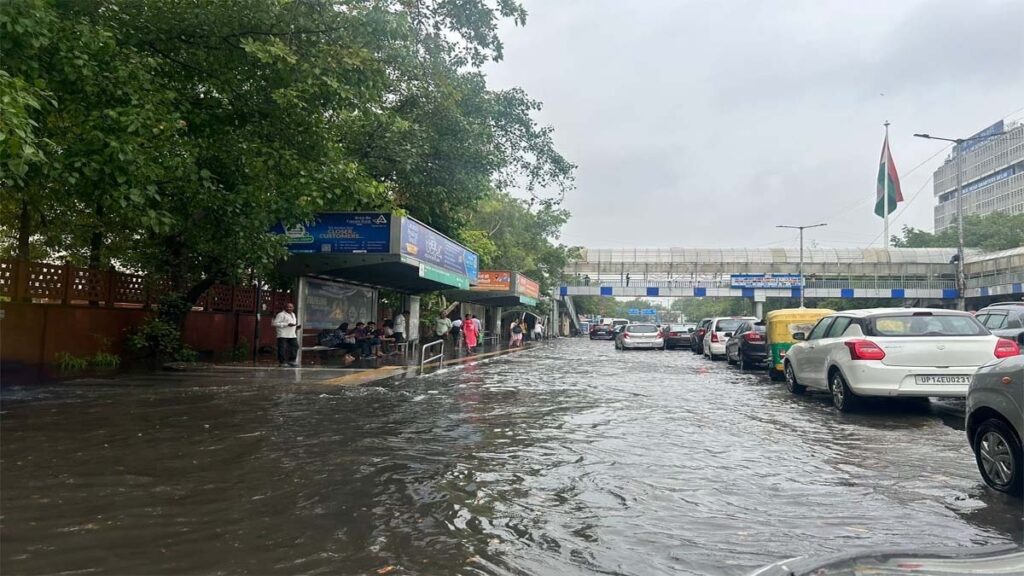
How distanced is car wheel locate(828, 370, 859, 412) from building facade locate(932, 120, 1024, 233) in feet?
289

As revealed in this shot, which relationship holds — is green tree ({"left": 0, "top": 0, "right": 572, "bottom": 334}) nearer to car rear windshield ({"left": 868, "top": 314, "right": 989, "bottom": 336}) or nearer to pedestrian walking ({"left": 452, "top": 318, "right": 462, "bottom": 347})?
car rear windshield ({"left": 868, "top": 314, "right": 989, "bottom": 336})

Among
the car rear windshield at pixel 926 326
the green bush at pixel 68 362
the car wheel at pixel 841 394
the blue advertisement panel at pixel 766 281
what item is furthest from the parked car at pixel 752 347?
the blue advertisement panel at pixel 766 281

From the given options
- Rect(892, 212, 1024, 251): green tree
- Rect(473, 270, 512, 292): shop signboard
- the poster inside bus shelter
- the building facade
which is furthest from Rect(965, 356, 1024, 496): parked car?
the building facade

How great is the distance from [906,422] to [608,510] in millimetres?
6032

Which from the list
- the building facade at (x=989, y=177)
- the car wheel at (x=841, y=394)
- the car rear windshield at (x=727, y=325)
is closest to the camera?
the car wheel at (x=841, y=394)

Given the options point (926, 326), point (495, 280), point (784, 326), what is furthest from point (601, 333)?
point (926, 326)

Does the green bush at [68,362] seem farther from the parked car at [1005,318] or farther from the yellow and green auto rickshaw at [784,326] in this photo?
the parked car at [1005,318]

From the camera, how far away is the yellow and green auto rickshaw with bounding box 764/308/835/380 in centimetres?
1445

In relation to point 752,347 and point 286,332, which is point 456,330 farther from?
point 286,332

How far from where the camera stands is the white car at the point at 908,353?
8742mm

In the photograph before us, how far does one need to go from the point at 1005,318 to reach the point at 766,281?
47.5 metres

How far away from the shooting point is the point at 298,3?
9461mm

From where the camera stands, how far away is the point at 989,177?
97000mm

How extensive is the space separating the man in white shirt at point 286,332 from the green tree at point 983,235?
6434 centimetres
